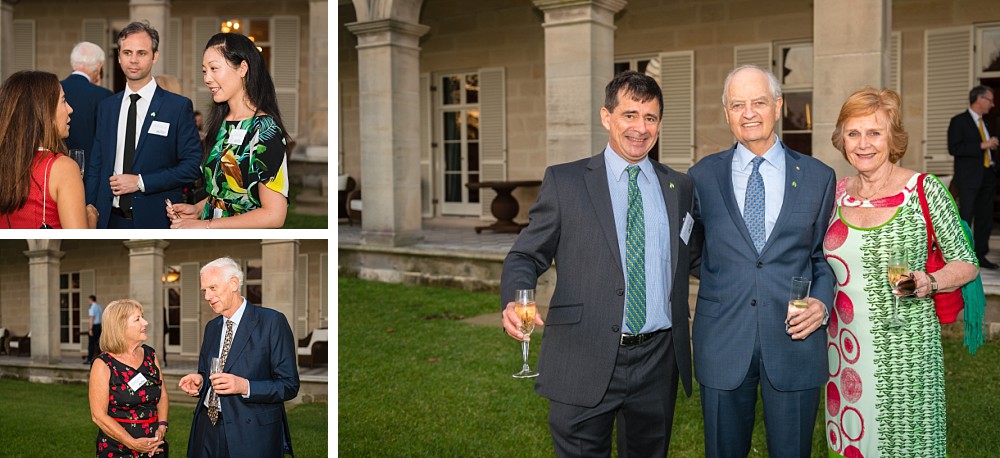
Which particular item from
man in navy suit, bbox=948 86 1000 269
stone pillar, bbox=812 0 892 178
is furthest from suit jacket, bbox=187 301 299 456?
man in navy suit, bbox=948 86 1000 269

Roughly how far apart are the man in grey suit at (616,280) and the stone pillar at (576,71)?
603cm

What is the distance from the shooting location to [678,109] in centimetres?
1238

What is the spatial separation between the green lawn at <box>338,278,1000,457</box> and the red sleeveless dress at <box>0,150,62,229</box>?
273 centimetres

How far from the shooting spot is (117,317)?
108 inches

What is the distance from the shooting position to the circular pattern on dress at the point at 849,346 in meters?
3.05

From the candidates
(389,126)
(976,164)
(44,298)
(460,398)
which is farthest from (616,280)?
(389,126)

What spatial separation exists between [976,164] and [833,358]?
6.26 meters

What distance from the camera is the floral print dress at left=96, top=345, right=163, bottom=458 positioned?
Result: 278 centimetres

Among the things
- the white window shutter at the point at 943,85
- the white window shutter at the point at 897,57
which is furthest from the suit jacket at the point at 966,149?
the white window shutter at the point at 897,57

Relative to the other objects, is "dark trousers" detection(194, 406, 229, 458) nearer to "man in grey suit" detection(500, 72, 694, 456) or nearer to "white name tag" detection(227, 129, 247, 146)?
"white name tag" detection(227, 129, 247, 146)

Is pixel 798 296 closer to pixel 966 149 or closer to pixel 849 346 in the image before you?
pixel 849 346

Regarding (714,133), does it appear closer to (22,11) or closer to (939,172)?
(939,172)

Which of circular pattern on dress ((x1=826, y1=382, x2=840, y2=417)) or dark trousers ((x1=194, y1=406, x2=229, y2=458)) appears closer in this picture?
dark trousers ((x1=194, y1=406, x2=229, y2=458))

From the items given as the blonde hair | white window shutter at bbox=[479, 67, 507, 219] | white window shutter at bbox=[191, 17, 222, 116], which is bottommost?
the blonde hair
